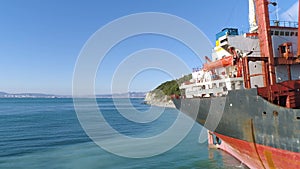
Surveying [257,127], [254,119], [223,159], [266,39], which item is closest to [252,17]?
[266,39]

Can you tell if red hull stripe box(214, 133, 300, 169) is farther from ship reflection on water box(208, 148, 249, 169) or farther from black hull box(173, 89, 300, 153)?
ship reflection on water box(208, 148, 249, 169)

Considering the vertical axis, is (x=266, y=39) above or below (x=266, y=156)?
above

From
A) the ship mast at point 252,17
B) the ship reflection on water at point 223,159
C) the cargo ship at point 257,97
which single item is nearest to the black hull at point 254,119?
the cargo ship at point 257,97

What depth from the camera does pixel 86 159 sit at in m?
19.0

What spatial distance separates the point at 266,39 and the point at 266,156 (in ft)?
22.7

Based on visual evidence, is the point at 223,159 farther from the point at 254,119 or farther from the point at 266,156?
the point at 254,119

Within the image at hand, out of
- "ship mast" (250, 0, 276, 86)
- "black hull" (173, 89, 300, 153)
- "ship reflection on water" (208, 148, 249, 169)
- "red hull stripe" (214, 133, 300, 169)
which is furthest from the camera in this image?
"ship reflection on water" (208, 148, 249, 169)

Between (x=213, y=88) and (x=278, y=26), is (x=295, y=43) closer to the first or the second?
(x=278, y=26)

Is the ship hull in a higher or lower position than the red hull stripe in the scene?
higher

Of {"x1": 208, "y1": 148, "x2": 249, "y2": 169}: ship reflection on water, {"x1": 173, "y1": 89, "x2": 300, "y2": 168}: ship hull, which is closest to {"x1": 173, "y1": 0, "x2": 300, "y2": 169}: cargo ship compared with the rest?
{"x1": 173, "y1": 89, "x2": 300, "y2": 168}: ship hull

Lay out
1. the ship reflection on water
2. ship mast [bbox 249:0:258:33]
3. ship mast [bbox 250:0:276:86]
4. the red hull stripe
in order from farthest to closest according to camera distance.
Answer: ship mast [bbox 249:0:258:33], the ship reflection on water, ship mast [bbox 250:0:276:86], the red hull stripe

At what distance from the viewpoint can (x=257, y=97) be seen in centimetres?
1178

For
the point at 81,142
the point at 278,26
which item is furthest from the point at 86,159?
the point at 278,26

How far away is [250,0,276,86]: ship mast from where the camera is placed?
13.6 m
